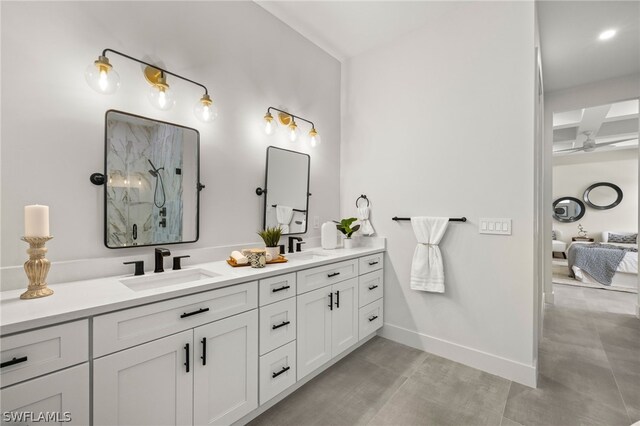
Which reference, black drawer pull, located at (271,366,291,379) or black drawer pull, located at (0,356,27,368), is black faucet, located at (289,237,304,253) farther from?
black drawer pull, located at (0,356,27,368)

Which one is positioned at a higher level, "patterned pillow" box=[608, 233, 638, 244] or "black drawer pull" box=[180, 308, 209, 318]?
"black drawer pull" box=[180, 308, 209, 318]

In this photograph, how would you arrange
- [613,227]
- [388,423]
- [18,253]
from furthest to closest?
[613,227], [388,423], [18,253]

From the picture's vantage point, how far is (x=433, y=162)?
8.36 feet

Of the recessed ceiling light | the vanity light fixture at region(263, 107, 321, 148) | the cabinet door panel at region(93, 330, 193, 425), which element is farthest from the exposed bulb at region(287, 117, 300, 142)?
the recessed ceiling light

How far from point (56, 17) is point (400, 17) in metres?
2.46

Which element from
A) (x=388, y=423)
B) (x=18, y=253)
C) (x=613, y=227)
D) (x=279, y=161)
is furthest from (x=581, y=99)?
(x=18, y=253)

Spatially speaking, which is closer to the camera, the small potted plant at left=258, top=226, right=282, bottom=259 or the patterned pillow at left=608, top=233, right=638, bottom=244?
the small potted plant at left=258, top=226, right=282, bottom=259

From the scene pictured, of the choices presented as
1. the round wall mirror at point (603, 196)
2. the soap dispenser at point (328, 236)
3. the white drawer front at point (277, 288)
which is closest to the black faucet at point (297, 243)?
the soap dispenser at point (328, 236)

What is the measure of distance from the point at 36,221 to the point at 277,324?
49.1 inches

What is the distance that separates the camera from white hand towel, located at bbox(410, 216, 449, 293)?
8.01ft

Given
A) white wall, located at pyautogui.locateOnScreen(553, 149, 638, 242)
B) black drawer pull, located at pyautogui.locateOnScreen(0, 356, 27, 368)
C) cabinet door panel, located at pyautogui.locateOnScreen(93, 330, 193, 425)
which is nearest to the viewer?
black drawer pull, located at pyautogui.locateOnScreen(0, 356, 27, 368)

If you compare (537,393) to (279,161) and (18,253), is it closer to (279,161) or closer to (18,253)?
(279,161)

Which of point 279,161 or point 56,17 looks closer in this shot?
point 56,17

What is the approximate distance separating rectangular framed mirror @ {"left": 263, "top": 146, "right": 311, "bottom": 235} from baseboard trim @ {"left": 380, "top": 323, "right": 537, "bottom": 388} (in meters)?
1.35
